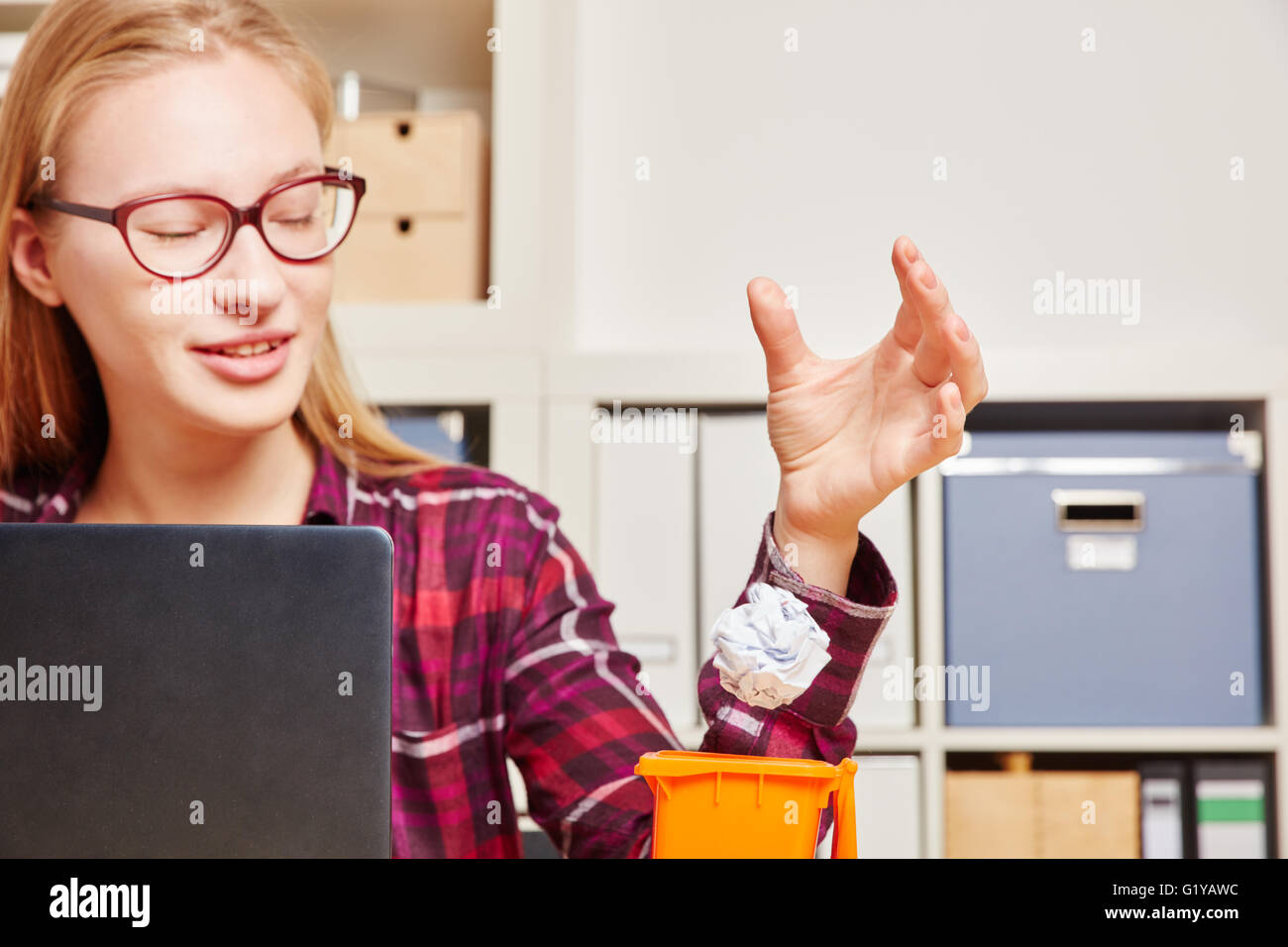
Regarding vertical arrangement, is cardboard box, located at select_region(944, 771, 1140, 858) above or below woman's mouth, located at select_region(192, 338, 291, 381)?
below

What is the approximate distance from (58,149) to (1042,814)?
1413 mm

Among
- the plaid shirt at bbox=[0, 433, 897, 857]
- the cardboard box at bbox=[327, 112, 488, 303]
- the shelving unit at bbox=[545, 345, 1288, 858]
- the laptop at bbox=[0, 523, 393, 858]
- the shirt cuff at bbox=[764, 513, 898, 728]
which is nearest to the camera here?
the laptop at bbox=[0, 523, 393, 858]

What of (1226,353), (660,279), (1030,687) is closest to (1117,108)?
(1226,353)

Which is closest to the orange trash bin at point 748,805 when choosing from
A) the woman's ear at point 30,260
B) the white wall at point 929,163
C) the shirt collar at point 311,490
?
the shirt collar at point 311,490

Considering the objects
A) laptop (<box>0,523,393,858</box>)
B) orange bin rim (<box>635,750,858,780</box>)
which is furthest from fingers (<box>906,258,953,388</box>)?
laptop (<box>0,523,393,858</box>)

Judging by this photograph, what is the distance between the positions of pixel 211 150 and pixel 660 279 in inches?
36.8

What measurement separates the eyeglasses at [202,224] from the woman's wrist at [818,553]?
0.56m

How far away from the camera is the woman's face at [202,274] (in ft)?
3.58

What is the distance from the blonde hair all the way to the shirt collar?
0.01 metres

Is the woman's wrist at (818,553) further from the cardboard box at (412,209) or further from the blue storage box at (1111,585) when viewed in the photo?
the cardboard box at (412,209)

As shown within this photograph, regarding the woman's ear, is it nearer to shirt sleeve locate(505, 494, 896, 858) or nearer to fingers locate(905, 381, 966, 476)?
shirt sleeve locate(505, 494, 896, 858)

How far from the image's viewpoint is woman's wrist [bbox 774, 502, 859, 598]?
82 cm

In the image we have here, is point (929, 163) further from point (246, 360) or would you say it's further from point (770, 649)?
point (770, 649)
